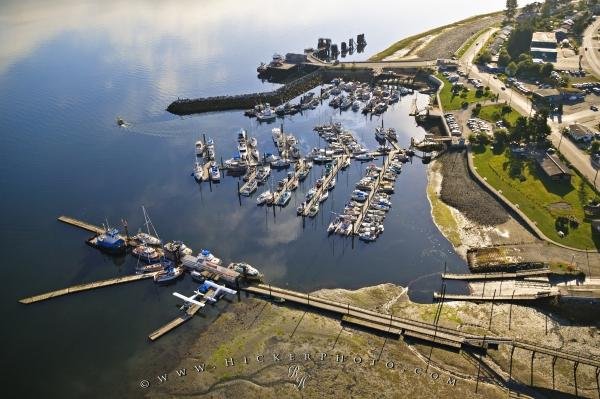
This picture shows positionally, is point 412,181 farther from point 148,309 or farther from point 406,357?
point 148,309

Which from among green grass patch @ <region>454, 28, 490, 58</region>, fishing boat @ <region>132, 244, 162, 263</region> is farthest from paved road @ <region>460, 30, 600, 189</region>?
fishing boat @ <region>132, 244, 162, 263</region>

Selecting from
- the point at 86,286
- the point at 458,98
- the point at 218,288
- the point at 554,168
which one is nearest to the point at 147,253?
the point at 86,286

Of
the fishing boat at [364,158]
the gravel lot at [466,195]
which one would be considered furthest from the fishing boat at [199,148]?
the gravel lot at [466,195]

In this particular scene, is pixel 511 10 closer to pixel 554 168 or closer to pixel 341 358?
pixel 554 168

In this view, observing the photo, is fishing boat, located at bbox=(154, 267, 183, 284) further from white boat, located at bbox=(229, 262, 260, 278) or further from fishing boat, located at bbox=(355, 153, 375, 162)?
fishing boat, located at bbox=(355, 153, 375, 162)

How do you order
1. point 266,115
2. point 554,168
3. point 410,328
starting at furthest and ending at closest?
point 266,115 < point 554,168 < point 410,328

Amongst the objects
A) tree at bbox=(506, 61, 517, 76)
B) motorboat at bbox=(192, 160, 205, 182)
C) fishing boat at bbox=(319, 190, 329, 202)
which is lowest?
fishing boat at bbox=(319, 190, 329, 202)
